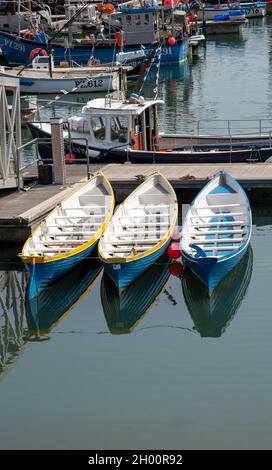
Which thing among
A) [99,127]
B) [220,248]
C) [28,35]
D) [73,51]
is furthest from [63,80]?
[220,248]

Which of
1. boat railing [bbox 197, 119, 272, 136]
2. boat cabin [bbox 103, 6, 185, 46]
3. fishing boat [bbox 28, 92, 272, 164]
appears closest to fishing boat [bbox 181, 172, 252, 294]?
fishing boat [bbox 28, 92, 272, 164]

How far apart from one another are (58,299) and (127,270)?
5.89 ft

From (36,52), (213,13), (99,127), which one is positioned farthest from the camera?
(213,13)

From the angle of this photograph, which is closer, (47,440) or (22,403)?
(47,440)

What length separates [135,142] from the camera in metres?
31.2

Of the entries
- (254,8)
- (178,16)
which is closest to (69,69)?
(178,16)

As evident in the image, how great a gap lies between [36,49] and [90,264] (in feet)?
128

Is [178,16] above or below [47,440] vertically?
above

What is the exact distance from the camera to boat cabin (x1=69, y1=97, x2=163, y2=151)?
30703 millimetres

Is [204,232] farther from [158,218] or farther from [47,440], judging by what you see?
[47,440]

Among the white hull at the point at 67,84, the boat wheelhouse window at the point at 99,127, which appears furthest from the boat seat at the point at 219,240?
the white hull at the point at 67,84

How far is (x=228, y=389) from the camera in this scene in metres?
17.9

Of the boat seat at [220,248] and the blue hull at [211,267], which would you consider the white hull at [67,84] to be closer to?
the boat seat at [220,248]

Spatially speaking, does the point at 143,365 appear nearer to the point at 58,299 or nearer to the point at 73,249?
the point at 58,299
